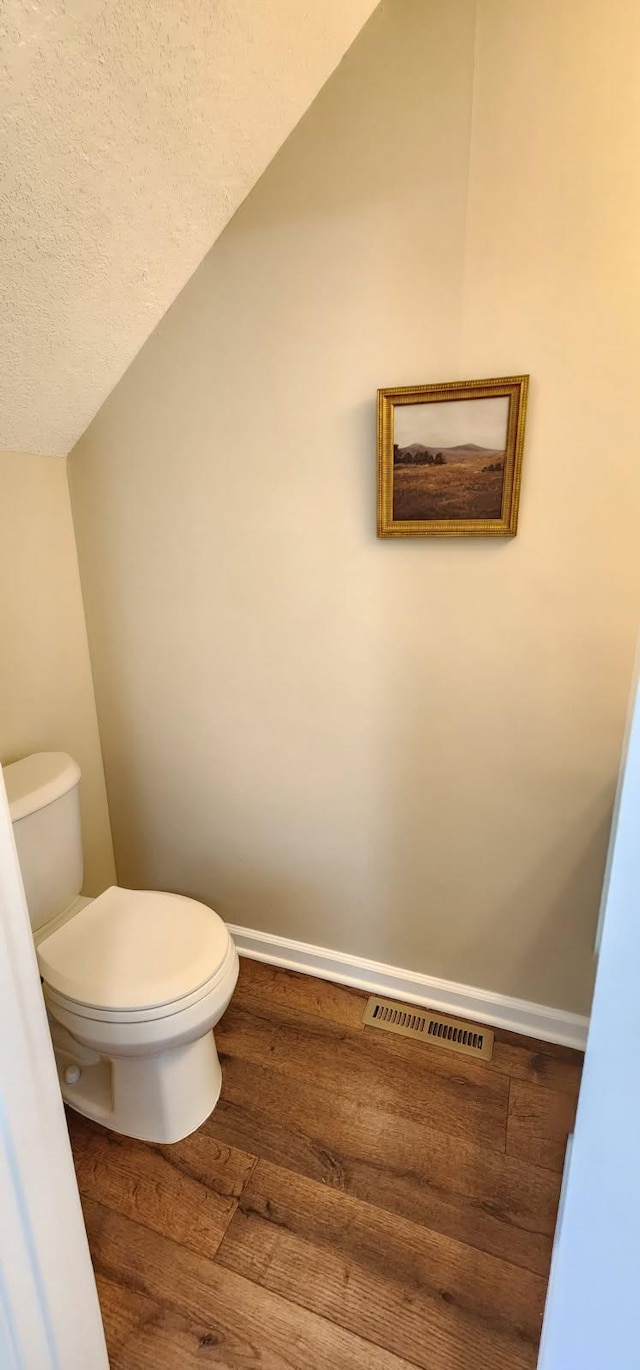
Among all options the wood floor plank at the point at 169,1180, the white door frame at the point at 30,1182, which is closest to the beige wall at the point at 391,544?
the wood floor plank at the point at 169,1180

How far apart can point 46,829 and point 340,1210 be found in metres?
1.05

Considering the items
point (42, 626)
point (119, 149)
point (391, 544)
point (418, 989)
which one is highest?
point (119, 149)

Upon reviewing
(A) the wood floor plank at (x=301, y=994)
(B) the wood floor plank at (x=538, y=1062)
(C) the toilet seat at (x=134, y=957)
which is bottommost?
(B) the wood floor plank at (x=538, y=1062)

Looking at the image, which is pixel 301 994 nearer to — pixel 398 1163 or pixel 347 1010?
pixel 347 1010

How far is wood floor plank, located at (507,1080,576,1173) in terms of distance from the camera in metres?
1.35

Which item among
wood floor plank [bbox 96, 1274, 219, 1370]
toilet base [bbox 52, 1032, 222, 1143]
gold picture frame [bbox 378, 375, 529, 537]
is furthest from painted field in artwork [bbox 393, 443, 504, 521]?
wood floor plank [bbox 96, 1274, 219, 1370]

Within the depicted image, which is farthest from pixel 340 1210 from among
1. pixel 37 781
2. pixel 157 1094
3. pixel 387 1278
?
pixel 37 781

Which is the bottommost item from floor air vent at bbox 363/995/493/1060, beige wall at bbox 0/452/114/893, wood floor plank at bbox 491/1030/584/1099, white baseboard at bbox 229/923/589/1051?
wood floor plank at bbox 491/1030/584/1099

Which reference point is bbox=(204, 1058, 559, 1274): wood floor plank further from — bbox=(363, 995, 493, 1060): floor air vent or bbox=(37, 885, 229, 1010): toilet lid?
bbox=(37, 885, 229, 1010): toilet lid

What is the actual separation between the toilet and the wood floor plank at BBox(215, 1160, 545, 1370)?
29 centimetres

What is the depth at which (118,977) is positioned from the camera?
1.26m

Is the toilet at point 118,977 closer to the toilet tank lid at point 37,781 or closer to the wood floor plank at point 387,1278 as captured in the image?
the toilet tank lid at point 37,781

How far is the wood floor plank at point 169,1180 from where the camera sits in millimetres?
1220

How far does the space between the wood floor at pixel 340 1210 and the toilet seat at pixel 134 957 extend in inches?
16.9
